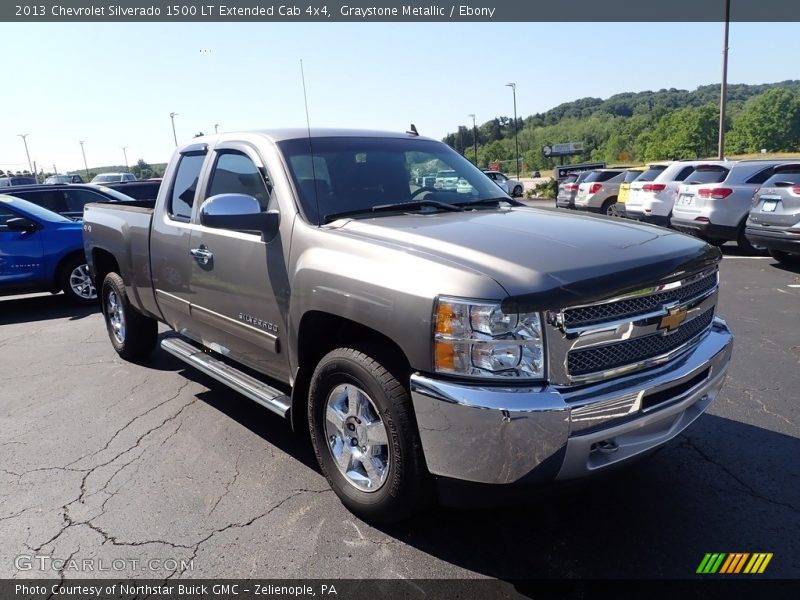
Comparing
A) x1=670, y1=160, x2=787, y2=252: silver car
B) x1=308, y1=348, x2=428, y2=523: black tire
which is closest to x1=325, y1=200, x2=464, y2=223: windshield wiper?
x1=308, y1=348, x2=428, y2=523: black tire

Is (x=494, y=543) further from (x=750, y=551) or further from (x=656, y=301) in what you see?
(x=656, y=301)

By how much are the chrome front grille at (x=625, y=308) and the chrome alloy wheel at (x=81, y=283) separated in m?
8.47

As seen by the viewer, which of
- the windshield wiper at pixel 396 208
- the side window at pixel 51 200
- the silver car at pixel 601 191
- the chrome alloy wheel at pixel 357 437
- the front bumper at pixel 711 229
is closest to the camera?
the chrome alloy wheel at pixel 357 437

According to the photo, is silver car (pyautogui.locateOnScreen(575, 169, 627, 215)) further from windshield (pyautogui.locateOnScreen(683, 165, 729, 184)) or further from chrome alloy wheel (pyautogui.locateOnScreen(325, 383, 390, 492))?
chrome alloy wheel (pyautogui.locateOnScreen(325, 383, 390, 492))

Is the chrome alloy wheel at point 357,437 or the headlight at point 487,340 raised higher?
the headlight at point 487,340

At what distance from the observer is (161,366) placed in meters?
5.79

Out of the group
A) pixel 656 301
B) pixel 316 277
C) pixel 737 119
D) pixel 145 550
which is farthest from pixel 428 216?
pixel 737 119

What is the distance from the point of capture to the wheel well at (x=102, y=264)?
5.97m

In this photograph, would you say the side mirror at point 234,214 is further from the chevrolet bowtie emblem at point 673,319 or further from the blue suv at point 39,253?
the blue suv at point 39,253

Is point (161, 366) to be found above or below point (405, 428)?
below

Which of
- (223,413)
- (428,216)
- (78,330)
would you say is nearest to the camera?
(428,216)

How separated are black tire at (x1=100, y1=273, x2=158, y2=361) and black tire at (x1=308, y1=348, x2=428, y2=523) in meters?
3.27

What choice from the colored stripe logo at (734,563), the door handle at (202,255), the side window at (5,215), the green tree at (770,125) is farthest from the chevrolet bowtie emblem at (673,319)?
the green tree at (770,125)

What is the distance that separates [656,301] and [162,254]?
11.7 feet
